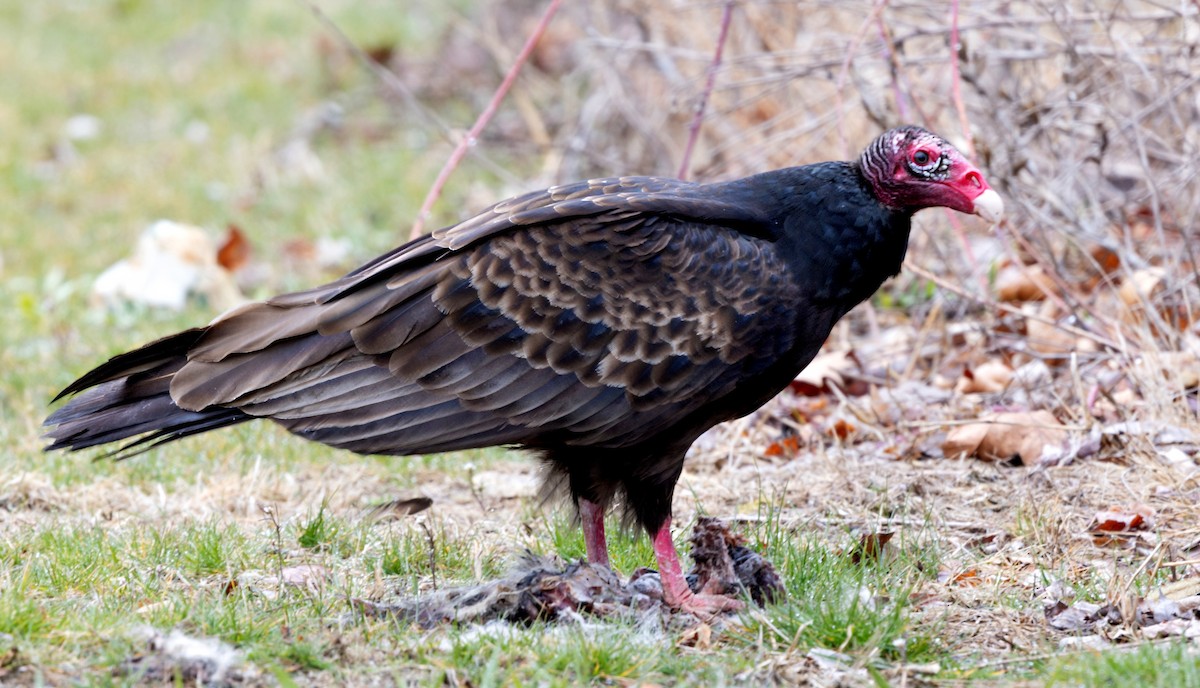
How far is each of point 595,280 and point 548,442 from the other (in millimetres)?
463

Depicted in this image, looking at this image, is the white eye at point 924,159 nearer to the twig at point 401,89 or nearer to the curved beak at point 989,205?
the curved beak at point 989,205

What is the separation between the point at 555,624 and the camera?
3.49 m

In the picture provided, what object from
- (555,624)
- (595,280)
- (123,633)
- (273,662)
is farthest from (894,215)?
(123,633)

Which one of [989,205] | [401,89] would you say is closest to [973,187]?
[989,205]

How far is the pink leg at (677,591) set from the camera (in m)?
3.62

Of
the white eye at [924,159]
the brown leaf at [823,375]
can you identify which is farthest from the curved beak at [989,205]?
the brown leaf at [823,375]

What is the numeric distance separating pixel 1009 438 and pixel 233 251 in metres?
4.68

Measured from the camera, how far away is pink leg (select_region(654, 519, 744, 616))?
3625 millimetres

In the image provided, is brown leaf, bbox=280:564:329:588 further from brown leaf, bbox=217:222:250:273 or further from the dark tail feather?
brown leaf, bbox=217:222:250:273

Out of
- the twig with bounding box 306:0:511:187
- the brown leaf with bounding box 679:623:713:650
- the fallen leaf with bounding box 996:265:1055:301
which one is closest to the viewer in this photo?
the brown leaf with bounding box 679:623:713:650

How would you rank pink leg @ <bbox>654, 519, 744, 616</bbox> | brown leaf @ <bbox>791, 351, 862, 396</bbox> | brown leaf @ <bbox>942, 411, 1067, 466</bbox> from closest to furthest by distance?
pink leg @ <bbox>654, 519, 744, 616</bbox> < brown leaf @ <bbox>942, 411, 1067, 466</bbox> < brown leaf @ <bbox>791, 351, 862, 396</bbox>

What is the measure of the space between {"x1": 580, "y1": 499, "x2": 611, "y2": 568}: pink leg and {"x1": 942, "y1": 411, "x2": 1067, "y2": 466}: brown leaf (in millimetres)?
1695

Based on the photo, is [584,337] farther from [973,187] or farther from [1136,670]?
[1136,670]

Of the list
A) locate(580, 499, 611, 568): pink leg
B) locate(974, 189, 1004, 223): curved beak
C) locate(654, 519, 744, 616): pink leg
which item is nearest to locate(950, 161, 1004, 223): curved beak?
locate(974, 189, 1004, 223): curved beak
